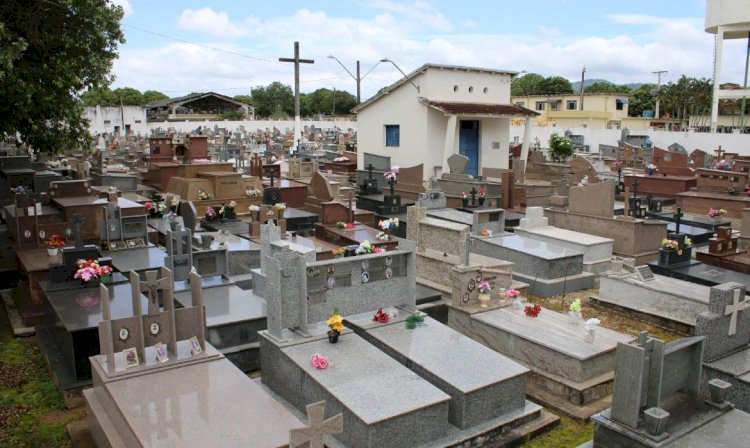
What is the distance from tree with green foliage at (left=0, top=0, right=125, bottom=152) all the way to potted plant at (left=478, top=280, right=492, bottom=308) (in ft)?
23.3

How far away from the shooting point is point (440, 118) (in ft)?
83.4

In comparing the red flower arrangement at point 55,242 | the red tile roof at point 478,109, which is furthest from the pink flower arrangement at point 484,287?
the red tile roof at point 478,109

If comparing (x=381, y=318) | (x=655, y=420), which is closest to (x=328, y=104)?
(x=381, y=318)

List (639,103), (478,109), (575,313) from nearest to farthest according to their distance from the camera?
(575,313), (478,109), (639,103)

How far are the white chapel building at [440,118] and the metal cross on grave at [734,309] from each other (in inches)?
691

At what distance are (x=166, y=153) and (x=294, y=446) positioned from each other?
16637 mm

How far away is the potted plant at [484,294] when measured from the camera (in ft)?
28.1

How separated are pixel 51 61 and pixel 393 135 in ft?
58.6

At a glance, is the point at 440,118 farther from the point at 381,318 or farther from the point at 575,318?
the point at 381,318

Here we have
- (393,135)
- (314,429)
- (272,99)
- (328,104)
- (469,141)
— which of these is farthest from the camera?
(328,104)

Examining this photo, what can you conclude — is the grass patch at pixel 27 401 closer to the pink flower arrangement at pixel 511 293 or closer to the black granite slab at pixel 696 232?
the pink flower arrangement at pixel 511 293

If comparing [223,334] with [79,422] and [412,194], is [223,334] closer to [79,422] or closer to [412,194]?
[79,422]

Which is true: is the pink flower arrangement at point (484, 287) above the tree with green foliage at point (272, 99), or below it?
below

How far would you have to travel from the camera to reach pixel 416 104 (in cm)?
2542
